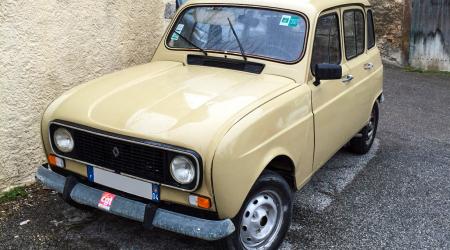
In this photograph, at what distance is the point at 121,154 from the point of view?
3.08m

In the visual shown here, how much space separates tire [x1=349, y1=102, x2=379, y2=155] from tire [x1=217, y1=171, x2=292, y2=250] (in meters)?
2.22

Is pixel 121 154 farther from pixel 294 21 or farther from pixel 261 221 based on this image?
pixel 294 21

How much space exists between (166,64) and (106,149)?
1.34 m

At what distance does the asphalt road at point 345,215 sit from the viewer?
12.2ft

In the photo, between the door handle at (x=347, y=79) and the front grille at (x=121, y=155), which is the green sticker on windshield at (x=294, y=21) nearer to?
the door handle at (x=347, y=79)

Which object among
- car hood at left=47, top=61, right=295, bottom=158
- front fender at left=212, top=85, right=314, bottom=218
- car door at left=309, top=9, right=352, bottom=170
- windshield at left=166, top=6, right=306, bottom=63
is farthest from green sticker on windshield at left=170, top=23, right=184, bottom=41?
front fender at left=212, top=85, right=314, bottom=218

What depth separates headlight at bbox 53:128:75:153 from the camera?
3.32 m

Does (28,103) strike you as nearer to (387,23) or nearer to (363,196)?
(363,196)

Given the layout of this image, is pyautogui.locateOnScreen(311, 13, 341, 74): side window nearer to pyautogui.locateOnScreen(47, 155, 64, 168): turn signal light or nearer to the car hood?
the car hood

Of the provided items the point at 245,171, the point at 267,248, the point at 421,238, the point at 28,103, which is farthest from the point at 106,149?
the point at 421,238

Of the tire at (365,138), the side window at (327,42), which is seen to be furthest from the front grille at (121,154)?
the tire at (365,138)

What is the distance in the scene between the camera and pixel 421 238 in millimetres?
3875

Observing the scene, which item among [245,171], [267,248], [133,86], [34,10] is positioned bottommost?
[267,248]

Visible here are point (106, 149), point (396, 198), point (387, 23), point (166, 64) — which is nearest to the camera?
point (106, 149)
